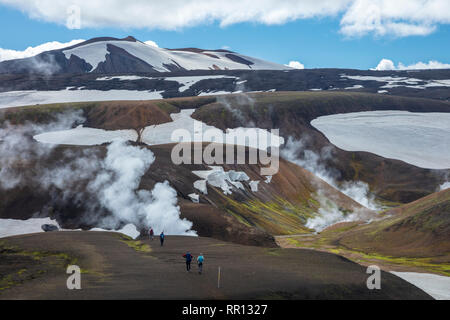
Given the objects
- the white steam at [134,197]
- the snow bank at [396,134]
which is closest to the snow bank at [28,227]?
the white steam at [134,197]

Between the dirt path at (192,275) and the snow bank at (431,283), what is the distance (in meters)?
8.64

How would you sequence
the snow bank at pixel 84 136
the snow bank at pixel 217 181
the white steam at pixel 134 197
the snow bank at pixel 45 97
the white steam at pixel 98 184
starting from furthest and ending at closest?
1. the snow bank at pixel 45 97
2. the snow bank at pixel 84 136
3. the snow bank at pixel 217 181
4. the white steam at pixel 98 184
5. the white steam at pixel 134 197

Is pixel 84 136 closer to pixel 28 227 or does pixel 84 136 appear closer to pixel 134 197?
pixel 134 197

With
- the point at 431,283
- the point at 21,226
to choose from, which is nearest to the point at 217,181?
the point at 21,226

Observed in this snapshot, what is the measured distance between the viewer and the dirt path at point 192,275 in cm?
2720

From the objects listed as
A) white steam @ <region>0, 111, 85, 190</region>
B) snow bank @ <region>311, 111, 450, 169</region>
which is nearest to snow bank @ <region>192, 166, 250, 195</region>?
white steam @ <region>0, 111, 85, 190</region>

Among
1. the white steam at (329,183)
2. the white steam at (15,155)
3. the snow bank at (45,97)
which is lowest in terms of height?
the white steam at (329,183)

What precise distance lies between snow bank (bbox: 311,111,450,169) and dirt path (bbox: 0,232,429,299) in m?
117

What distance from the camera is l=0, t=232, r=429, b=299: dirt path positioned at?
2720 centimetres

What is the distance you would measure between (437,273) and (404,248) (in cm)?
1623

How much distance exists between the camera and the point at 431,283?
47062 mm

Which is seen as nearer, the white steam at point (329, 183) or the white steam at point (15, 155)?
the white steam at point (15, 155)

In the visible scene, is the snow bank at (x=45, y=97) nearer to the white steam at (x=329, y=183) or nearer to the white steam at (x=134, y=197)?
the white steam at (x=329, y=183)

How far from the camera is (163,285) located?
94.3 feet
